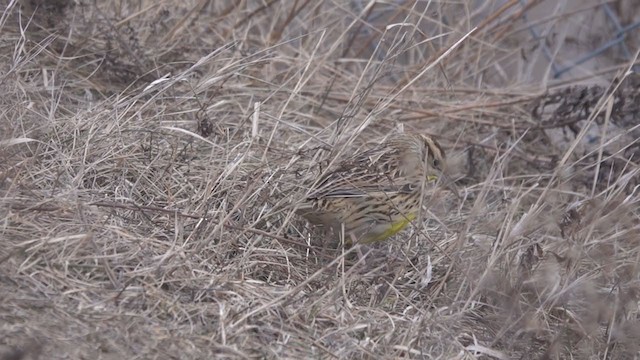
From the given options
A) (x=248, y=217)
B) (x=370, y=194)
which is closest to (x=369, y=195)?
(x=370, y=194)

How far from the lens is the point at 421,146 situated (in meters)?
5.32

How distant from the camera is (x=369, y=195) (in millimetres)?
4871

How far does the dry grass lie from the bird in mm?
97

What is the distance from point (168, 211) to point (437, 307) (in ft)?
3.69

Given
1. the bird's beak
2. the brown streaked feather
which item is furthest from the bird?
the bird's beak

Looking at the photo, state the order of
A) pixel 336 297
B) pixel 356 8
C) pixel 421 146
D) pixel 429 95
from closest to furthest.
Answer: pixel 336 297
pixel 421 146
pixel 429 95
pixel 356 8

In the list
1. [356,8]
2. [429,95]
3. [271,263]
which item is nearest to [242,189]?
[271,263]

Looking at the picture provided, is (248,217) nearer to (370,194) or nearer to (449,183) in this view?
(370,194)

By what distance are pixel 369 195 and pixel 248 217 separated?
58cm

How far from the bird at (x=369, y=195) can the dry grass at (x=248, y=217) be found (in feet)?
0.32

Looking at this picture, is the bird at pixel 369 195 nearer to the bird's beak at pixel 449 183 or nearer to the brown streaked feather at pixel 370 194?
the brown streaked feather at pixel 370 194

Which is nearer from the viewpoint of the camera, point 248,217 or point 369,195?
point 248,217

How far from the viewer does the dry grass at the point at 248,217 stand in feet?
12.4

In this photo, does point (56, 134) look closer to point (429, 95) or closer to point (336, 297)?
point (336, 297)
